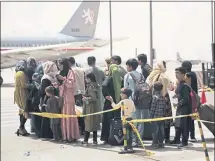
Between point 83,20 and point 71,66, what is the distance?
130 ft

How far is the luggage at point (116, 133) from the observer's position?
7980mm

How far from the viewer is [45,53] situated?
36156 mm

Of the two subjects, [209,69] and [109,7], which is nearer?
[209,69]

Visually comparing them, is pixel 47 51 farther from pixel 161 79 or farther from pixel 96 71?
pixel 161 79

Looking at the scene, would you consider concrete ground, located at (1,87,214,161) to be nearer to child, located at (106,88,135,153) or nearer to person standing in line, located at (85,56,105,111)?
child, located at (106,88,135,153)

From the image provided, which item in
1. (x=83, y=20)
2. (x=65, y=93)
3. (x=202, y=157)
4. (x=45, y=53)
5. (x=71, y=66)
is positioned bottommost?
(x=202, y=157)

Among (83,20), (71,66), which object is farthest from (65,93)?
(83,20)

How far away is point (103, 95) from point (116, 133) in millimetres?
779

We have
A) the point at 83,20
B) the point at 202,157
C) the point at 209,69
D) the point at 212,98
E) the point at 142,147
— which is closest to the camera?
the point at 202,157

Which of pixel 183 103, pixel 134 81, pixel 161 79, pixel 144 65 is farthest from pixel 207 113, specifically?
pixel 134 81

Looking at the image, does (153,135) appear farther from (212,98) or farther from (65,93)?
(212,98)

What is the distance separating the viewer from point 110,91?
8.31 m

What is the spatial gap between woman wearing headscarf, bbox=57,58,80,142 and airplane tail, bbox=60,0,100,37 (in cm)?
3929

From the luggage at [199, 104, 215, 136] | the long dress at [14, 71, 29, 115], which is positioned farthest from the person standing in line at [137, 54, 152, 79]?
the long dress at [14, 71, 29, 115]
